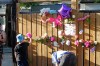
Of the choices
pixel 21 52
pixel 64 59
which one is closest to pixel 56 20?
pixel 21 52

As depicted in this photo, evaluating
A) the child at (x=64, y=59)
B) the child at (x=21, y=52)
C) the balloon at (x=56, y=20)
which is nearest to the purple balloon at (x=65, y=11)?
the balloon at (x=56, y=20)

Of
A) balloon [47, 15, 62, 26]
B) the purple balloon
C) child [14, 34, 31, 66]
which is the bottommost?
child [14, 34, 31, 66]

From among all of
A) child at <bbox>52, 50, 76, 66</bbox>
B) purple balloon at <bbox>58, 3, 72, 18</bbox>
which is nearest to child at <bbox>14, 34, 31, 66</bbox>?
purple balloon at <bbox>58, 3, 72, 18</bbox>

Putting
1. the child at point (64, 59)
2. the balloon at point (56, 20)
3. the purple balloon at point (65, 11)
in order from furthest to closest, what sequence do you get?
the balloon at point (56, 20), the purple balloon at point (65, 11), the child at point (64, 59)

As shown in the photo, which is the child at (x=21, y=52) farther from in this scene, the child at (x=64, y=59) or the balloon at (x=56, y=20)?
the child at (x=64, y=59)

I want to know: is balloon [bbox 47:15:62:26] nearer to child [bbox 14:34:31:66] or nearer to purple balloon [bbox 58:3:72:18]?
purple balloon [bbox 58:3:72:18]

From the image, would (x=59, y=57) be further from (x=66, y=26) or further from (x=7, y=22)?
(x=7, y=22)

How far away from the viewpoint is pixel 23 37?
9609mm

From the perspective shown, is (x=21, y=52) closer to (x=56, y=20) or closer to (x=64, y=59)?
(x=56, y=20)

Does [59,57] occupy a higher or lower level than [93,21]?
lower

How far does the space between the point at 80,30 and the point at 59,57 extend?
3.86 metres

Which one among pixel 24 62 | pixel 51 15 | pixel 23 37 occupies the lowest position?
pixel 24 62

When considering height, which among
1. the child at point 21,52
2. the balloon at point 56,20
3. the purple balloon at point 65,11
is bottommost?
the child at point 21,52

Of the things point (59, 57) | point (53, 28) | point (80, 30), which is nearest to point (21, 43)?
point (53, 28)
